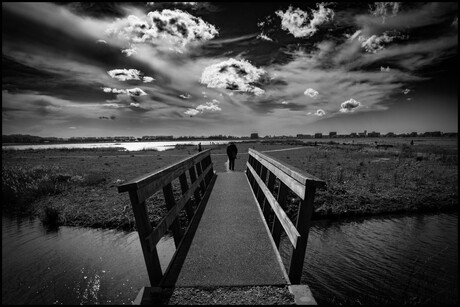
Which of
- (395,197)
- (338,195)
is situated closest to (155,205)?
(338,195)

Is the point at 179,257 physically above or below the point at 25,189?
above

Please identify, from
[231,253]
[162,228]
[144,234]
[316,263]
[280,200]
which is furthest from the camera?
[316,263]

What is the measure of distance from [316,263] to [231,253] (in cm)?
307

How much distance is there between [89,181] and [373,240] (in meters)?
13.7

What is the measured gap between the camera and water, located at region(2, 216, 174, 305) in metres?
4.54

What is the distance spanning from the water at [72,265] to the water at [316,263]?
0.02m

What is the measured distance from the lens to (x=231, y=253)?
147 inches

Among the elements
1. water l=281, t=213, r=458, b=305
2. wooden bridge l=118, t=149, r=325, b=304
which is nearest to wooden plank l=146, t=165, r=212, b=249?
wooden bridge l=118, t=149, r=325, b=304

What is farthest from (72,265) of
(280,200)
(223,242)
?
(280,200)

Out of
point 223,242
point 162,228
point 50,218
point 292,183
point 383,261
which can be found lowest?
point 383,261

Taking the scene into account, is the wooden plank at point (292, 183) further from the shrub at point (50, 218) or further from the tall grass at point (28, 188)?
the tall grass at point (28, 188)

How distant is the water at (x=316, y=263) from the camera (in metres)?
4.59

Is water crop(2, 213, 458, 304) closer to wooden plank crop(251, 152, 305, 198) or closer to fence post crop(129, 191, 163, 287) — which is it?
fence post crop(129, 191, 163, 287)

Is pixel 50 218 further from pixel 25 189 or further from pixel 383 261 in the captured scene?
pixel 383 261
